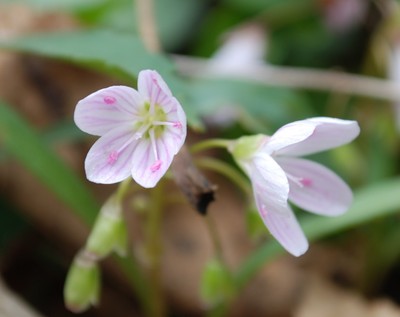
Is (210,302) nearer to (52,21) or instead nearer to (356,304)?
(356,304)

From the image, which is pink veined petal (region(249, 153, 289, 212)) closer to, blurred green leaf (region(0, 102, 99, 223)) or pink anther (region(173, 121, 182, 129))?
pink anther (region(173, 121, 182, 129))

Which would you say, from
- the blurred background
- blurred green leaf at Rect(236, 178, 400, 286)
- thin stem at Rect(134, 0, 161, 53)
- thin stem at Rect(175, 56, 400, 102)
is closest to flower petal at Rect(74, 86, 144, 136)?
the blurred background

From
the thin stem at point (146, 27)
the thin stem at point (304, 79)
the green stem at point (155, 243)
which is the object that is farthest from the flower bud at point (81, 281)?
the thin stem at point (304, 79)

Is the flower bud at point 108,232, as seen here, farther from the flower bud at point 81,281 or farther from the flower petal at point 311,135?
the flower petal at point 311,135

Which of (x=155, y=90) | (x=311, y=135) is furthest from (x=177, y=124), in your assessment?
(x=311, y=135)

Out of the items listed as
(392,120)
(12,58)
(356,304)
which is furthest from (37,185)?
(392,120)
